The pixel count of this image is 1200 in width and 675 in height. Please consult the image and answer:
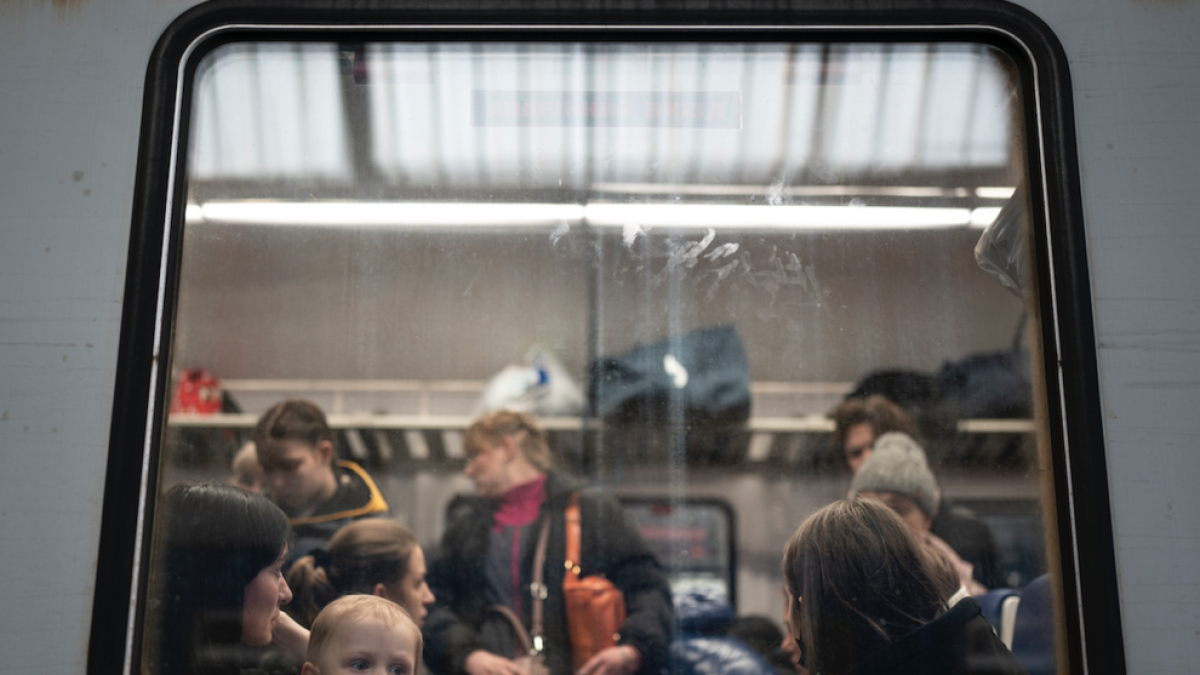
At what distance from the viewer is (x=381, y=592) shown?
4.36ft

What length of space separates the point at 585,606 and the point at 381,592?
0.31 m

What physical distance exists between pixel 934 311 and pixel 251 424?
117 cm

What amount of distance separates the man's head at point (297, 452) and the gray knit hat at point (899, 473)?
878 mm

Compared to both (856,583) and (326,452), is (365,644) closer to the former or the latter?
(326,452)

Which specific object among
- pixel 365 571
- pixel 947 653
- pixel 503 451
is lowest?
pixel 947 653

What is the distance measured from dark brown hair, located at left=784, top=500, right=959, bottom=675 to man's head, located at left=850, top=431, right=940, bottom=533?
57 mm

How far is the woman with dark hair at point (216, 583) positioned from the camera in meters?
1.24

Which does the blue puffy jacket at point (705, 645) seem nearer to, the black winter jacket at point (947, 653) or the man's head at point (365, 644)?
the black winter jacket at point (947, 653)

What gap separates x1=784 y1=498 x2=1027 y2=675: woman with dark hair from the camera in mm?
1250

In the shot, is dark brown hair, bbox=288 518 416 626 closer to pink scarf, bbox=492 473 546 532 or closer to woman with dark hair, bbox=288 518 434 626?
woman with dark hair, bbox=288 518 434 626

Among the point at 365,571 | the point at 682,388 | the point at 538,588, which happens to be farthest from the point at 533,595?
the point at 682,388

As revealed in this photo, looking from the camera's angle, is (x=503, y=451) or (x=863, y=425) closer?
(x=863, y=425)

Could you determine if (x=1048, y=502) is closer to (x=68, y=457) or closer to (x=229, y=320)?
(x=229, y=320)

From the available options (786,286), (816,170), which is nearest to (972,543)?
(786,286)
